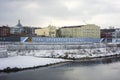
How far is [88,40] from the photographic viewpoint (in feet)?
241

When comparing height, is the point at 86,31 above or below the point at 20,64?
above

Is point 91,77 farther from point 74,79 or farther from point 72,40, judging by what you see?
point 72,40

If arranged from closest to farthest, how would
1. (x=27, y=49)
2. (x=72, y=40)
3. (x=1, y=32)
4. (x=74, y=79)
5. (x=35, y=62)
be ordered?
1. (x=74, y=79)
2. (x=35, y=62)
3. (x=27, y=49)
4. (x=72, y=40)
5. (x=1, y=32)

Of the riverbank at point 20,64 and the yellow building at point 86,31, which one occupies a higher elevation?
the yellow building at point 86,31

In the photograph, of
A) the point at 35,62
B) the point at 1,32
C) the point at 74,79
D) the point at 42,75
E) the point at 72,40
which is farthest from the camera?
the point at 1,32

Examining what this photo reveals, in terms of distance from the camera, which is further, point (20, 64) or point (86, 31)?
point (86, 31)

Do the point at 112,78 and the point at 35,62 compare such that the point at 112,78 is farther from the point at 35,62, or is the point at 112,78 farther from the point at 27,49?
the point at 27,49

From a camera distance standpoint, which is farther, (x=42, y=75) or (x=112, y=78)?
(x=42, y=75)

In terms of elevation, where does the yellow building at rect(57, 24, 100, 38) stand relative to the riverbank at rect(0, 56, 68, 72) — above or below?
above

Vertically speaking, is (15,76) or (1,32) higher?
(1,32)

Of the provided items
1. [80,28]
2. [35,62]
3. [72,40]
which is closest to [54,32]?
[80,28]

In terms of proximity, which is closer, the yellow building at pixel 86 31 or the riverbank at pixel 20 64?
the riverbank at pixel 20 64

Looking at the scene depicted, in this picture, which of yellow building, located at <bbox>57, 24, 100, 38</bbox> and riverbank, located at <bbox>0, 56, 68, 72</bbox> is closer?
riverbank, located at <bbox>0, 56, 68, 72</bbox>

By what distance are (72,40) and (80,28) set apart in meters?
26.6
